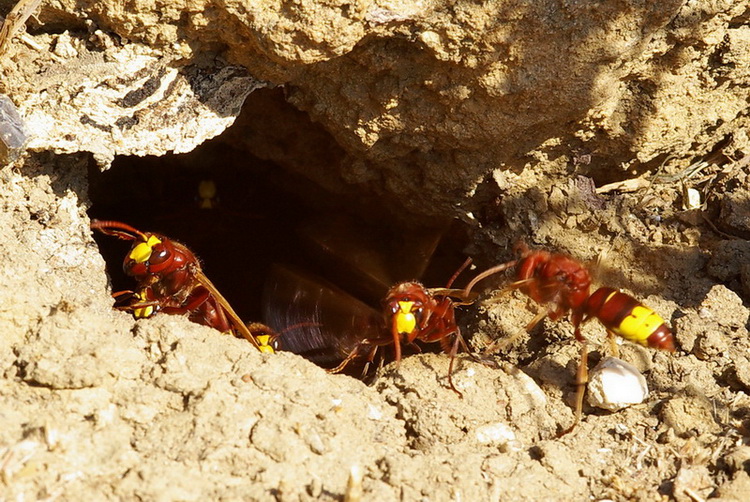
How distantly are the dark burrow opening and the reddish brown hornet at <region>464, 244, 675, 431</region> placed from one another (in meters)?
1.07

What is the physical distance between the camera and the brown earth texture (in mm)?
2512

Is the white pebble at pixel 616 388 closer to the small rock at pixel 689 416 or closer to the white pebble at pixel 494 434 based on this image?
the small rock at pixel 689 416

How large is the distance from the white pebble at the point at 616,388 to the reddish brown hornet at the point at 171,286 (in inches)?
63.2

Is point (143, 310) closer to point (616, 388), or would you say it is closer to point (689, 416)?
point (616, 388)

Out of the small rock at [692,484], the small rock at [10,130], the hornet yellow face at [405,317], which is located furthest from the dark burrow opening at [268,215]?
the small rock at [692,484]

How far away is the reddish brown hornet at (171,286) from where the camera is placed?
378 cm

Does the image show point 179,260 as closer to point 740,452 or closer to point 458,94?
point 458,94

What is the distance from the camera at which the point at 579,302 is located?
3.38 meters

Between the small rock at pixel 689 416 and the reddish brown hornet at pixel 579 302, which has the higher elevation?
the reddish brown hornet at pixel 579 302

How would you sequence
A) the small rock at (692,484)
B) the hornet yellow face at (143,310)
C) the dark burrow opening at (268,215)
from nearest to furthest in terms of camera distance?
1. the small rock at (692,484)
2. the hornet yellow face at (143,310)
3. the dark burrow opening at (268,215)

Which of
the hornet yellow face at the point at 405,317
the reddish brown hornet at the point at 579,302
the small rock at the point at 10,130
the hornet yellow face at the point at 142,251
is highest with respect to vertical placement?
the reddish brown hornet at the point at 579,302

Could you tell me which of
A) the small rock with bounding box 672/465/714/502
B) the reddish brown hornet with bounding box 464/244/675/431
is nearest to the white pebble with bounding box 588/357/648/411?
the reddish brown hornet with bounding box 464/244/675/431

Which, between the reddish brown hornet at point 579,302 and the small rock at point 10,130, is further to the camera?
the reddish brown hornet at point 579,302

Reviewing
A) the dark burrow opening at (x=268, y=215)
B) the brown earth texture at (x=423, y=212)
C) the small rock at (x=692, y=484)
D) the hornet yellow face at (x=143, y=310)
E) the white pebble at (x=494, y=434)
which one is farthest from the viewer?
the dark burrow opening at (x=268, y=215)
